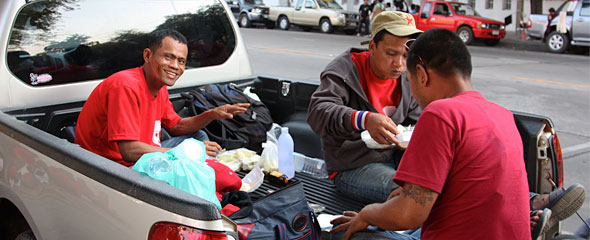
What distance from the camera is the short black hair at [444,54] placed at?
2.22 meters

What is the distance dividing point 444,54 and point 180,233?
118 centimetres

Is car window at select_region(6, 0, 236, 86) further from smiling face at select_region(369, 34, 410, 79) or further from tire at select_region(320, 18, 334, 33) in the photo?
tire at select_region(320, 18, 334, 33)

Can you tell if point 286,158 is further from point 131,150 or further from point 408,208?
point 408,208

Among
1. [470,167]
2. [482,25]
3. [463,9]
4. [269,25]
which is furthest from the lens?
[269,25]

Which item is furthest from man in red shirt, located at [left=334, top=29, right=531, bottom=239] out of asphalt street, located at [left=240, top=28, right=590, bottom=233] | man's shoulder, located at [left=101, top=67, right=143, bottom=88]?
asphalt street, located at [left=240, top=28, right=590, bottom=233]

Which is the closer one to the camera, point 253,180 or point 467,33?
point 253,180

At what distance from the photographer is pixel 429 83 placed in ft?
7.45

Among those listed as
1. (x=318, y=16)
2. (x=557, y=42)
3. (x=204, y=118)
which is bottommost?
(x=557, y=42)

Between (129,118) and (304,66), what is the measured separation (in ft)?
34.6

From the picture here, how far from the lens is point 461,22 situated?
2092 centimetres

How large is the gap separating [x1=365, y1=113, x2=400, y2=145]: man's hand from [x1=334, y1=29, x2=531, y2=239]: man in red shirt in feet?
2.78

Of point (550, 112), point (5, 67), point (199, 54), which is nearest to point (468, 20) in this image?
point (550, 112)

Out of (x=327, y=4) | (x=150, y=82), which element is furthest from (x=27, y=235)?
(x=327, y=4)

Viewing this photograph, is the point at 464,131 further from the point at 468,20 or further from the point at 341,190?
the point at 468,20
